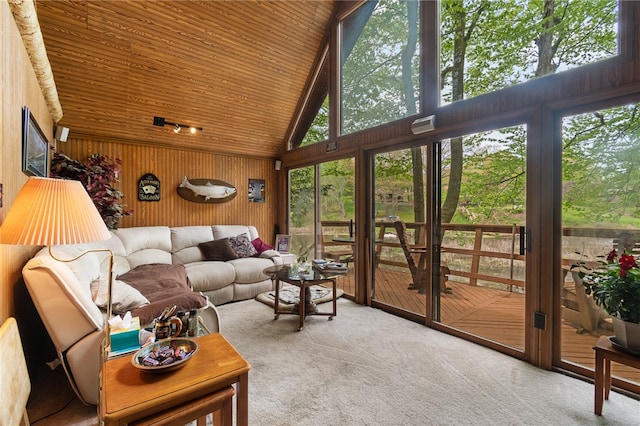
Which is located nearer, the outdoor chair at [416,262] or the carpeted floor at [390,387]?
the carpeted floor at [390,387]

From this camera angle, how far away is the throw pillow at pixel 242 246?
4.66 meters

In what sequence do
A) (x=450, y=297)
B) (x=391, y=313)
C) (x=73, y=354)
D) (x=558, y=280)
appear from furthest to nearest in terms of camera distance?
(x=391, y=313), (x=450, y=297), (x=558, y=280), (x=73, y=354)

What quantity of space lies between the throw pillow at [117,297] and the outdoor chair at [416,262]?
2701mm

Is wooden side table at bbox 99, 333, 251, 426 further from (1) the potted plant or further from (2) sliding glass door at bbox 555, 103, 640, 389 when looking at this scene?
(2) sliding glass door at bbox 555, 103, 640, 389

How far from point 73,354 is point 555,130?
12.1ft

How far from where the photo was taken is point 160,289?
8.99 feet

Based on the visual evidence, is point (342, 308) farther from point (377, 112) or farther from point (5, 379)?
point (5, 379)

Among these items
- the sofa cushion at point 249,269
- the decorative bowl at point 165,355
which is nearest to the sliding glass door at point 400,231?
the sofa cushion at point 249,269

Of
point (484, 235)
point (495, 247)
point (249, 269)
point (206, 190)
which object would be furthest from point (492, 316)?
point (206, 190)

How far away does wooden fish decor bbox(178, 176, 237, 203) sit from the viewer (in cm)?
495

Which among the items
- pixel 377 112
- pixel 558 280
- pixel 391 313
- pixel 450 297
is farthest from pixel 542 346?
pixel 377 112

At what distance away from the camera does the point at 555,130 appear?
236 centimetres

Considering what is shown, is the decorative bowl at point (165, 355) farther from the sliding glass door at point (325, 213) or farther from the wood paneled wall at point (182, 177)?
the wood paneled wall at point (182, 177)

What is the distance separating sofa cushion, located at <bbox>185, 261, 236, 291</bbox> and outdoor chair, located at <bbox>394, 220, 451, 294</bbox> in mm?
2289
